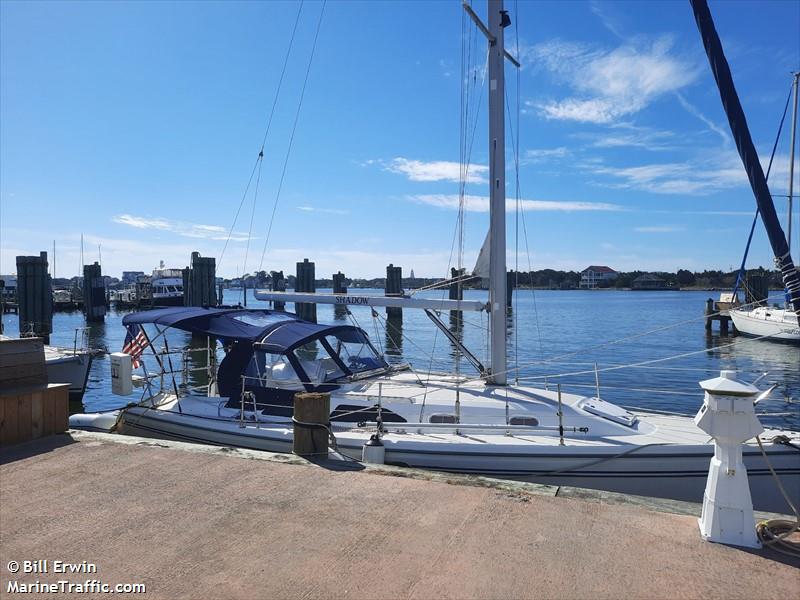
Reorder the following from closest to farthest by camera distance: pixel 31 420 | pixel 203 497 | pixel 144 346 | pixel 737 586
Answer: pixel 737 586 → pixel 203 497 → pixel 31 420 → pixel 144 346

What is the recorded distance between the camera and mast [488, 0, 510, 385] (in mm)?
9930

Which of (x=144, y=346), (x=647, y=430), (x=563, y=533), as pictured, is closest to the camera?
(x=563, y=533)

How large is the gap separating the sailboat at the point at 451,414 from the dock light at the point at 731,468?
3348 millimetres

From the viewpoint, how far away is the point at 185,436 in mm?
9492

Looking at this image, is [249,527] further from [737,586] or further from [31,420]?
[31,420]

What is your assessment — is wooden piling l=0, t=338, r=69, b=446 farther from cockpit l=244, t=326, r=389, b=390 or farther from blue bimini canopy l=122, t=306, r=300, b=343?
cockpit l=244, t=326, r=389, b=390

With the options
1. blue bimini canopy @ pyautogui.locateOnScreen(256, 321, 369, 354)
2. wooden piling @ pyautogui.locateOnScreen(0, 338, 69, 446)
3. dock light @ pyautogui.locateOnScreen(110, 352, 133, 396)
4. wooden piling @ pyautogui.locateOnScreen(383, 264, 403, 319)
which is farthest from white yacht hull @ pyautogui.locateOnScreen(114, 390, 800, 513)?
wooden piling @ pyautogui.locateOnScreen(383, 264, 403, 319)

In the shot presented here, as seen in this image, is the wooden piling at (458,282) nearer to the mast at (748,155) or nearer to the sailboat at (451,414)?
the sailboat at (451,414)

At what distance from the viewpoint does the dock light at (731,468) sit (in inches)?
157

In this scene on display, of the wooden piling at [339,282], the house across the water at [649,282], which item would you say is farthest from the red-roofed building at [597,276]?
the wooden piling at [339,282]

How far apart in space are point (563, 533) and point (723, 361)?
30633mm

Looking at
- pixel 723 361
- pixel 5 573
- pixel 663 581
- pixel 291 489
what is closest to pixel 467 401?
pixel 291 489

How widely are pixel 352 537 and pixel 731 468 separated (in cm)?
286

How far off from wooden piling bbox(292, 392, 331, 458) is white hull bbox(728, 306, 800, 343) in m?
33.5
